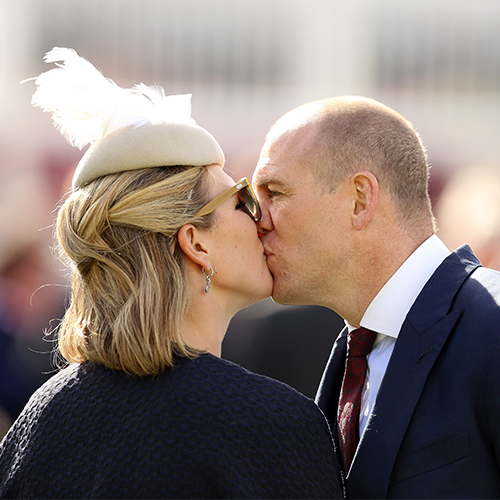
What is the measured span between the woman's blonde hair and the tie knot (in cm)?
71

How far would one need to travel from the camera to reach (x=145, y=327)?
1925 millimetres

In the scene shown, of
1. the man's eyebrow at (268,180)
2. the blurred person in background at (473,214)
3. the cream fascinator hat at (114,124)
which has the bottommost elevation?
the blurred person in background at (473,214)

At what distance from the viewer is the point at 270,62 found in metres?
9.81

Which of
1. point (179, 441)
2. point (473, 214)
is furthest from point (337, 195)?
point (473, 214)

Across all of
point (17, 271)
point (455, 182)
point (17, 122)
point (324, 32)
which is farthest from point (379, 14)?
point (17, 271)

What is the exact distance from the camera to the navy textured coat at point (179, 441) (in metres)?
1.67

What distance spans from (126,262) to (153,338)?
30cm

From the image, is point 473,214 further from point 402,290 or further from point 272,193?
point 402,290

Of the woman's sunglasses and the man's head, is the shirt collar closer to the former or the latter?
the man's head

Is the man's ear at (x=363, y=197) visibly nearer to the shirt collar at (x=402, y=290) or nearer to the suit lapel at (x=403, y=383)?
the shirt collar at (x=402, y=290)

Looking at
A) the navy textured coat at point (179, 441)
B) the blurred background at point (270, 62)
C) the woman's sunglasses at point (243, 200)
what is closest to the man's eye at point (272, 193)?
the woman's sunglasses at point (243, 200)

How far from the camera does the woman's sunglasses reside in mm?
2230

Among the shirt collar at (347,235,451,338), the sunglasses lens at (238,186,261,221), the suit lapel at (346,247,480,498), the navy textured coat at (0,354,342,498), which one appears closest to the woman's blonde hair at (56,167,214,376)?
the navy textured coat at (0,354,342,498)

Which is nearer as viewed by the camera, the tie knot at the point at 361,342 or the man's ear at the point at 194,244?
the man's ear at the point at 194,244
